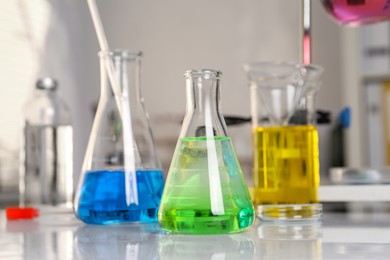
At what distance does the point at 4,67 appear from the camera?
206 cm

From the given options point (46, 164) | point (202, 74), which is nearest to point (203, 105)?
point (202, 74)

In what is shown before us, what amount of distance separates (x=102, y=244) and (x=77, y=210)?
0.18 metres

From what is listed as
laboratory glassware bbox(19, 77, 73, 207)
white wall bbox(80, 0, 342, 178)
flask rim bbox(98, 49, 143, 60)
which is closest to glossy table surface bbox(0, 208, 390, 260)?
flask rim bbox(98, 49, 143, 60)

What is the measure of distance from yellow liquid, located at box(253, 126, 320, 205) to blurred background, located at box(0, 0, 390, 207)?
195 cm

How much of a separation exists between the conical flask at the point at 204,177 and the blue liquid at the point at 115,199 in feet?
0.34

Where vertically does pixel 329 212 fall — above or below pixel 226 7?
below

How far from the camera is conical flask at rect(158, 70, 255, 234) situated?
0.66 metres

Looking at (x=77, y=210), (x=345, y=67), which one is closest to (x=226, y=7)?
(x=345, y=67)

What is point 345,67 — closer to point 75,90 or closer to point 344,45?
point 344,45

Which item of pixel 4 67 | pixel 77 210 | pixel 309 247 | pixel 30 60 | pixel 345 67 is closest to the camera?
pixel 309 247

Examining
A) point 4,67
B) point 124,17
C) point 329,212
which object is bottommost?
point 329,212

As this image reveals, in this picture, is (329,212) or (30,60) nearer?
(329,212)

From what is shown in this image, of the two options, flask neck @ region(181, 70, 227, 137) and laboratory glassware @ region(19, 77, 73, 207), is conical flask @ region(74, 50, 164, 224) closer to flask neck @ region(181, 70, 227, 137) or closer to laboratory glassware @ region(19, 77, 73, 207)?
flask neck @ region(181, 70, 227, 137)

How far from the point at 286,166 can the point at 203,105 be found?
0.54 ft
